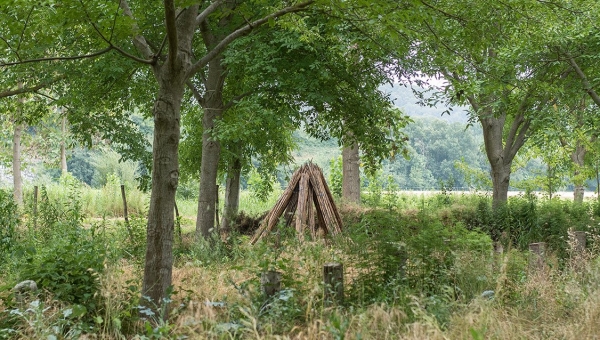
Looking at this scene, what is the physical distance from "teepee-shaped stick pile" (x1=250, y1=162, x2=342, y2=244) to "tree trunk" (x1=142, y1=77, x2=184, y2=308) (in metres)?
5.62

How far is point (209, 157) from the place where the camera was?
469 inches

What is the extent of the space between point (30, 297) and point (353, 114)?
751 cm

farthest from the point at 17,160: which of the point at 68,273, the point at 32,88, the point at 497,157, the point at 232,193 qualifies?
the point at 68,273

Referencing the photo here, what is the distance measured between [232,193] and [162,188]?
31.0ft

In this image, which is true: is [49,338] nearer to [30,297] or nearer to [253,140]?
[30,297]

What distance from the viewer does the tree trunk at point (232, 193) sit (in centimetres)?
1347

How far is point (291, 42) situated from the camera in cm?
1007

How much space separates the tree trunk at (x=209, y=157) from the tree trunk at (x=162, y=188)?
21.0 ft

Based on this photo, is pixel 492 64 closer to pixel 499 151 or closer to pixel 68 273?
pixel 499 151

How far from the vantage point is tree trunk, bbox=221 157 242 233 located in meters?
13.5

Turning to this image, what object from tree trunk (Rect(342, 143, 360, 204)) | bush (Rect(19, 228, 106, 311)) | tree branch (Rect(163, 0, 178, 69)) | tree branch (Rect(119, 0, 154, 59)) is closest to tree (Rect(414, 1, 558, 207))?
tree branch (Rect(163, 0, 178, 69))

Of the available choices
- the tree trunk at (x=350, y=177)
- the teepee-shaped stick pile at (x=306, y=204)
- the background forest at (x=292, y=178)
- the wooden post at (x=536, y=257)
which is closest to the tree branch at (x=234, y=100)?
the background forest at (x=292, y=178)

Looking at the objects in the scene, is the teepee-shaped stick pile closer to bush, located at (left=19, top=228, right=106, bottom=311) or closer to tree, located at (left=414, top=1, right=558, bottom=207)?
tree, located at (left=414, top=1, right=558, bottom=207)

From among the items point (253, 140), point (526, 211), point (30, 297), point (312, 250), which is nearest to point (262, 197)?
point (253, 140)
